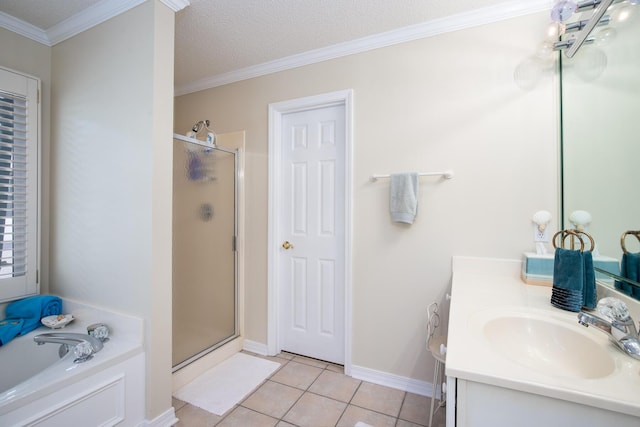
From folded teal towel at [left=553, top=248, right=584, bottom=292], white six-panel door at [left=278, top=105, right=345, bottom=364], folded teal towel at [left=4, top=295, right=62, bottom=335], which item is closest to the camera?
folded teal towel at [left=553, top=248, right=584, bottom=292]

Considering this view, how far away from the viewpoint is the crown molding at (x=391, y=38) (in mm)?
1650

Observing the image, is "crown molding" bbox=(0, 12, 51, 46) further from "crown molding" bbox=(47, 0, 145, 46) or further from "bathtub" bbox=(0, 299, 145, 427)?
"bathtub" bbox=(0, 299, 145, 427)

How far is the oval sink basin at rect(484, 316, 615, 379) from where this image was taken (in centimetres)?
93

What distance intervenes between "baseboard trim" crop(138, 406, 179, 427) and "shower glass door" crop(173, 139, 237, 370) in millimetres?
388

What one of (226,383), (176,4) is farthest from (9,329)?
(176,4)

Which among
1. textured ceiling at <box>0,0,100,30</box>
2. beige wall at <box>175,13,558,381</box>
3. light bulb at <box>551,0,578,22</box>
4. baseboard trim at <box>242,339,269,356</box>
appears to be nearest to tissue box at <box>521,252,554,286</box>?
beige wall at <box>175,13,558,381</box>

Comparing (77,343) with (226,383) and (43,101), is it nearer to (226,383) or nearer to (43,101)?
(226,383)

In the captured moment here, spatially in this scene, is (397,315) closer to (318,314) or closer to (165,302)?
(318,314)

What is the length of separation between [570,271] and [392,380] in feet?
4.40

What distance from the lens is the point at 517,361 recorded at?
93 centimetres

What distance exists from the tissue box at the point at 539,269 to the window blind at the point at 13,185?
3047 mm


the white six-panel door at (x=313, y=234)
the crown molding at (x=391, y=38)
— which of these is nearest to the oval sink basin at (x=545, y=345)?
the white six-panel door at (x=313, y=234)

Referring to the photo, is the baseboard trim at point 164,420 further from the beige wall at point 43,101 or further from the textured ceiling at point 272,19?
the textured ceiling at point 272,19

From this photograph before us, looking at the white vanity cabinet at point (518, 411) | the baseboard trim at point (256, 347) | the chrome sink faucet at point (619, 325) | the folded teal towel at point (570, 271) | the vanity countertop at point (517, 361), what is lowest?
the baseboard trim at point (256, 347)
